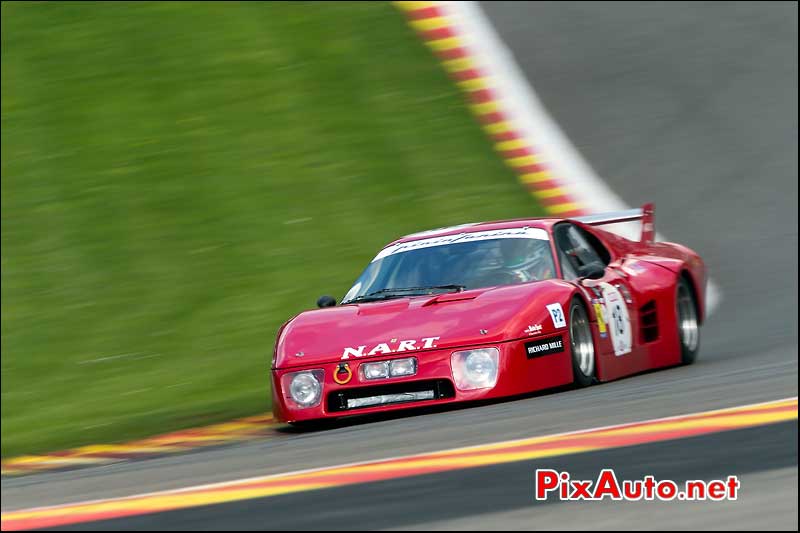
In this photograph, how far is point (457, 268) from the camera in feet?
26.8

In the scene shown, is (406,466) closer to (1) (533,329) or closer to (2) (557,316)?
(1) (533,329)

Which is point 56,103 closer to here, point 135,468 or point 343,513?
point 135,468

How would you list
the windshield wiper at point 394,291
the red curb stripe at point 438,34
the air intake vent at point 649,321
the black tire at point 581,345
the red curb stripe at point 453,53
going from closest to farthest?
1. the black tire at point 581,345
2. the windshield wiper at point 394,291
3. the air intake vent at point 649,321
4. the red curb stripe at point 453,53
5. the red curb stripe at point 438,34

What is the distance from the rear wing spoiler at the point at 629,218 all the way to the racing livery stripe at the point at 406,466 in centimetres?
424

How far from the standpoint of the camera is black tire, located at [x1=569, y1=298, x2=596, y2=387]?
24.7 feet

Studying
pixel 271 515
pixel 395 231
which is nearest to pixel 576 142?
pixel 395 231

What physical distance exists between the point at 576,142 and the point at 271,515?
10391mm

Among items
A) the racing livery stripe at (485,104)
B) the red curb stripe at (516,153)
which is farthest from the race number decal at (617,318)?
the red curb stripe at (516,153)

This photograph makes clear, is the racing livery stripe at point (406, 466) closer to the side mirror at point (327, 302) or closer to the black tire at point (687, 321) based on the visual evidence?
the side mirror at point (327, 302)

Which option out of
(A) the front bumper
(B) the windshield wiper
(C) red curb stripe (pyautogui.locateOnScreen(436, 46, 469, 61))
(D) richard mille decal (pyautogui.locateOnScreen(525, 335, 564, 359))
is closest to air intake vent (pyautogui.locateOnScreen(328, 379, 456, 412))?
(A) the front bumper

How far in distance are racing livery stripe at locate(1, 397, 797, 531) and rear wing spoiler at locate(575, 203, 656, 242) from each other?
4.24 meters

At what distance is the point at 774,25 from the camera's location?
1708cm

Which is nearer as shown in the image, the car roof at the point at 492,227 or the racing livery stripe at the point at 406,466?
the racing livery stripe at the point at 406,466

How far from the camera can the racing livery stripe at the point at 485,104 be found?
13.3m
